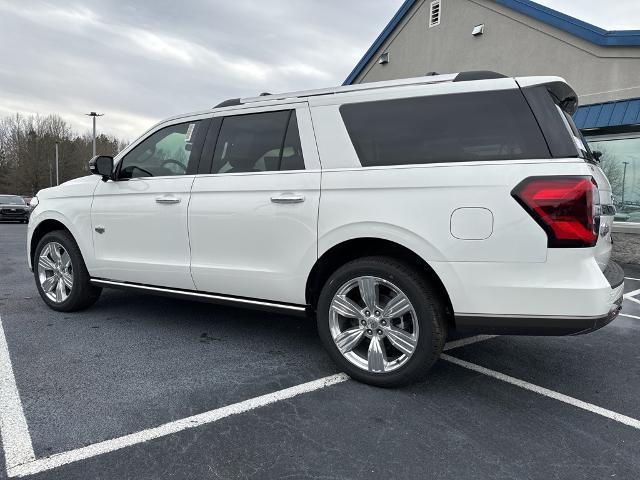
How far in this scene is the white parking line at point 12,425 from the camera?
2197 mm

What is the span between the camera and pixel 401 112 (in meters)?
2.96

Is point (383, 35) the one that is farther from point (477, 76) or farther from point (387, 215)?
point (387, 215)

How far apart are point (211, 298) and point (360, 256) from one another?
129cm

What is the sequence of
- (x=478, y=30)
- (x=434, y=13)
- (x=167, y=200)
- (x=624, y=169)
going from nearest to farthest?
(x=167, y=200) < (x=624, y=169) < (x=478, y=30) < (x=434, y=13)

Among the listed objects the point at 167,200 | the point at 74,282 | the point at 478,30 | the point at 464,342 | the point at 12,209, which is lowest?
the point at 12,209

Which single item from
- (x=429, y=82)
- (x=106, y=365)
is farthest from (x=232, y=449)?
(x=429, y=82)

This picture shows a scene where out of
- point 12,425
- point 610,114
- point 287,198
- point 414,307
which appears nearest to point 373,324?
point 414,307

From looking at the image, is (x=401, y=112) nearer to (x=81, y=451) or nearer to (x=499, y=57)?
(x=81, y=451)

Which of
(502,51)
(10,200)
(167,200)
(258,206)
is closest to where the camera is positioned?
(258,206)

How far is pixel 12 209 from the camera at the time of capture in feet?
75.4

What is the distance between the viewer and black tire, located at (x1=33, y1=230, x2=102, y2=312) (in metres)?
4.45

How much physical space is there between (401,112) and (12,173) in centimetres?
5835

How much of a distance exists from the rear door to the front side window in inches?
8.4

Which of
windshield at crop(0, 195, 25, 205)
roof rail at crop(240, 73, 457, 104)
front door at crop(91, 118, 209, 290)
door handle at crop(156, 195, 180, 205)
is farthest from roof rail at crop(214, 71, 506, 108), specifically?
windshield at crop(0, 195, 25, 205)
